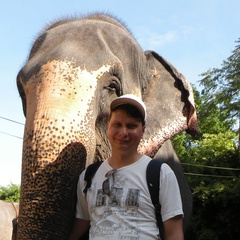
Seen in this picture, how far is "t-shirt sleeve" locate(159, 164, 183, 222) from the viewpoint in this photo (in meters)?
2.28

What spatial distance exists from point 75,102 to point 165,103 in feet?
3.59

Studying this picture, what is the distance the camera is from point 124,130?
2.35 m

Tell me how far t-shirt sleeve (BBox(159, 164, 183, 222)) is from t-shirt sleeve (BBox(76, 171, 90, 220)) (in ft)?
1.25

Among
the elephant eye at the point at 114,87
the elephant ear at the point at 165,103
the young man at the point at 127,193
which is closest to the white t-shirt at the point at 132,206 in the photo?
the young man at the point at 127,193

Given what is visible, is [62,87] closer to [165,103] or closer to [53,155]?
[53,155]

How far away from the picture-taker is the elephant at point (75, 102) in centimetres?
251

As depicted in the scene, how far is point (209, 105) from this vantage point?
957 inches

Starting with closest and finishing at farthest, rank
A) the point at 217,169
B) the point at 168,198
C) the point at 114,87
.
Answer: the point at 168,198
the point at 114,87
the point at 217,169

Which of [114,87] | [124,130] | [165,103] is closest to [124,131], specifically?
[124,130]

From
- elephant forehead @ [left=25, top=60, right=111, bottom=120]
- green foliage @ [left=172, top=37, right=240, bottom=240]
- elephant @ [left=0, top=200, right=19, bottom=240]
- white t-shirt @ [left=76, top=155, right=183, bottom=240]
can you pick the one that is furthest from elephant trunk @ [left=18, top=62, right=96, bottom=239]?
green foliage @ [left=172, top=37, right=240, bottom=240]

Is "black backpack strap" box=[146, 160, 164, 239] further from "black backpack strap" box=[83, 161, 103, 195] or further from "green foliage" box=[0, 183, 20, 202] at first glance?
"green foliage" box=[0, 183, 20, 202]

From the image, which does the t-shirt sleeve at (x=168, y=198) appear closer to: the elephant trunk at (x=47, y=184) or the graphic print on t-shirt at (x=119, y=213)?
the graphic print on t-shirt at (x=119, y=213)

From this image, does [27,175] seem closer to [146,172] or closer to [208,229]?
[146,172]

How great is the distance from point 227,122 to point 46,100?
877 inches
